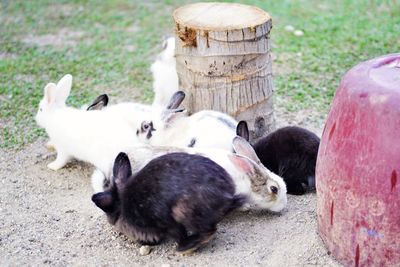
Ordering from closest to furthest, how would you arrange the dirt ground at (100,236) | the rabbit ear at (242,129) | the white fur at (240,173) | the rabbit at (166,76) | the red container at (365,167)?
the red container at (365,167) → the dirt ground at (100,236) → the white fur at (240,173) → the rabbit ear at (242,129) → the rabbit at (166,76)

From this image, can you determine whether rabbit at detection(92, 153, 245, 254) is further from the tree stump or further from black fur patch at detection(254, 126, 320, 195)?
the tree stump

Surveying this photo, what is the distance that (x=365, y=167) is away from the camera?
11.6ft

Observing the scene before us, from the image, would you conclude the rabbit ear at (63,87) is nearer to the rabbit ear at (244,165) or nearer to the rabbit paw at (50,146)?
the rabbit paw at (50,146)

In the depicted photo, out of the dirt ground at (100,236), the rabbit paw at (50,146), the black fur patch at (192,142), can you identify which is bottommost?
the rabbit paw at (50,146)

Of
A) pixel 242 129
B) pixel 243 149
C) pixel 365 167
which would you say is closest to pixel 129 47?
pixel 242 129

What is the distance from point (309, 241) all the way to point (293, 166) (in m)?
0.93

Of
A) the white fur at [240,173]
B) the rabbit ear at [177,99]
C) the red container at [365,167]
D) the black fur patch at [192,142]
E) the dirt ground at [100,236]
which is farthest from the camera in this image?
the rabbit ear at [177,99]

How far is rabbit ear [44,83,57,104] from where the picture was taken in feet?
18.1

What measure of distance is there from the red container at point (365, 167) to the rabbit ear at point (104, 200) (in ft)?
4.24

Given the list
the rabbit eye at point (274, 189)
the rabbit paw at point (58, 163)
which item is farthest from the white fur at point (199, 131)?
the rabbit paw at point (58, 163)

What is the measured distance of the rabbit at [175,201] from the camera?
13.2 ft

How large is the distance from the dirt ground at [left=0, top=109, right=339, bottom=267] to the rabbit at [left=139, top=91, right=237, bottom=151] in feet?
1.88

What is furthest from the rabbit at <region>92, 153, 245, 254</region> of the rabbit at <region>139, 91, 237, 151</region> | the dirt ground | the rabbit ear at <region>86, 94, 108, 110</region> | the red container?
the rabbit ear at <region>86, 94, 108, 110</region>

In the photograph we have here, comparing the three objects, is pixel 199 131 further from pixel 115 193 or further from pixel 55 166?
pixel 55 166
